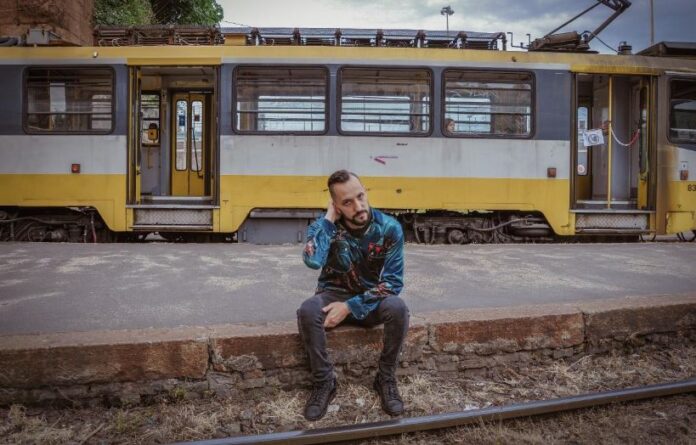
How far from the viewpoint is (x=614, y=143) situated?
9.63 metres

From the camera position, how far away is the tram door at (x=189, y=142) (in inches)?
408

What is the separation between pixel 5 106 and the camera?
340 inches

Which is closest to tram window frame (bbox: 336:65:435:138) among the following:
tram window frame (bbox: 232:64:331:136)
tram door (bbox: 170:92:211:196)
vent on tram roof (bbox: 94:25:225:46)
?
tram window frame (bbox: 232:64:331:136)

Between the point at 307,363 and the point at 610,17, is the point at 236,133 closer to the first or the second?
the point at 307,363

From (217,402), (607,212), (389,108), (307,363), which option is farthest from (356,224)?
(607,212)

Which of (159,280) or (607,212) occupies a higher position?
(607,212)

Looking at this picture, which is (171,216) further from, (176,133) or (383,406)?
(383,406)

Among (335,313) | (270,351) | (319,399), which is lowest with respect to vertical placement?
(319,399)

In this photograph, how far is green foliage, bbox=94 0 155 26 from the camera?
50.0 feet

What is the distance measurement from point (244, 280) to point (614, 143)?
25.6 feet

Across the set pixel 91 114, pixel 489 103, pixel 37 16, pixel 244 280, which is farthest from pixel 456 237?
pixel 37 16

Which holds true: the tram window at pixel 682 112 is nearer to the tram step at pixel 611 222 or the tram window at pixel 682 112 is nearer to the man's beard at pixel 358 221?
the tram step at pixel 611 222

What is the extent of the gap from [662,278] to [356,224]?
4.29m

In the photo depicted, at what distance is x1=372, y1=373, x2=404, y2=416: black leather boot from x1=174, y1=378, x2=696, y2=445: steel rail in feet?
0.65
